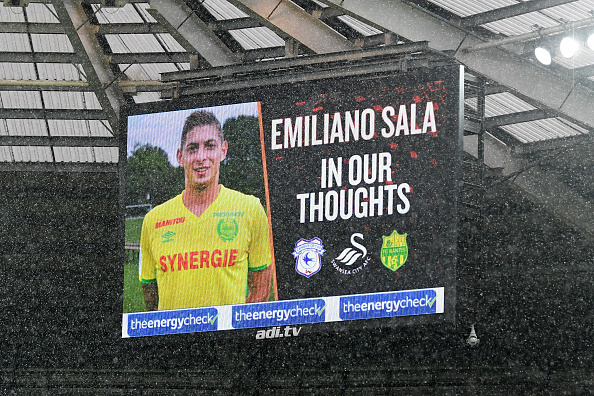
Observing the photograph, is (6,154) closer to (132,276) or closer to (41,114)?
(41,114)

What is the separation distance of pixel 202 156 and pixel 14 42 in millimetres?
5335

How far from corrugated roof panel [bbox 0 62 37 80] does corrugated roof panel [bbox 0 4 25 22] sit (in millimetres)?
1208

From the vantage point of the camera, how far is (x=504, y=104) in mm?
14891

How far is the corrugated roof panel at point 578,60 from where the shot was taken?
12.8 meters

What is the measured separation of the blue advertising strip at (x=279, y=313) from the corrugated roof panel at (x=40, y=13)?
18.9 ft

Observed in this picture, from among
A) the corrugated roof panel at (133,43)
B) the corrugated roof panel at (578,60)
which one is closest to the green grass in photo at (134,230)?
the corrugated roof panel at (133,43)

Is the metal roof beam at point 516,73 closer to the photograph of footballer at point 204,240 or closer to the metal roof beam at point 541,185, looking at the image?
the metal roof beam at point 541,185

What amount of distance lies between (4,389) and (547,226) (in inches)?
401

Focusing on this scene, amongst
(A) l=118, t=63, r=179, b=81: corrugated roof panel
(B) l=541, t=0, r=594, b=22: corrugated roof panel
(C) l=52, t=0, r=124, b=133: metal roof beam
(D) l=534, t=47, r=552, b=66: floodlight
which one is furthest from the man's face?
(A) l=118, t=63, r=179, b=81: corrugated roof panel

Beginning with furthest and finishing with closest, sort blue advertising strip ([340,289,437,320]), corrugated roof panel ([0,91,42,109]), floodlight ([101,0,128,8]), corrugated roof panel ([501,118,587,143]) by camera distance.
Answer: corrugated roof panel ([0,91,42,109])
corrugated roof panel ([501,118,587,143])
floodlight ([101,0,128,8])
blue advertising strip ([340,289,437,320])

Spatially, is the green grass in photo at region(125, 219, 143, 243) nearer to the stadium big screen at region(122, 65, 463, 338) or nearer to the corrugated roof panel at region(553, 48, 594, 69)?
the stadium big screen at region(122, 65, 463, 338)

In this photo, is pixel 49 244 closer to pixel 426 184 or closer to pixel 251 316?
pixel 251 316

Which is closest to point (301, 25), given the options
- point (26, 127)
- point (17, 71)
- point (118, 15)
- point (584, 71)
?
point (118, 15)

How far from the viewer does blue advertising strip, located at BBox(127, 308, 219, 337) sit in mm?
10867
